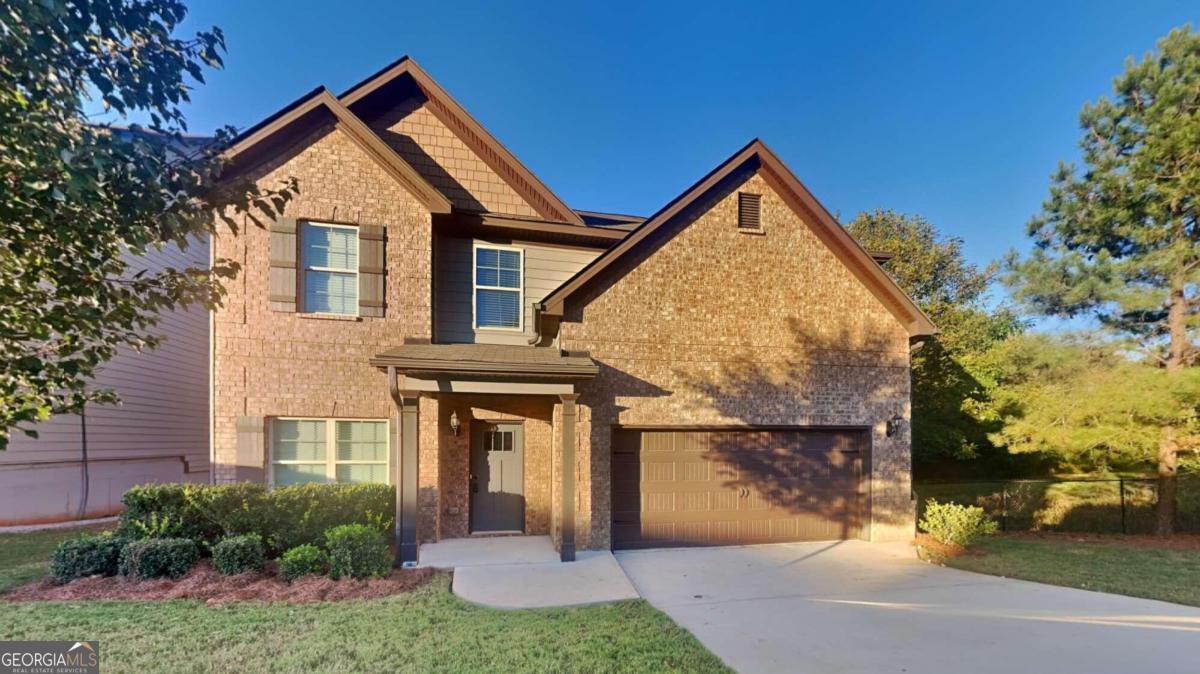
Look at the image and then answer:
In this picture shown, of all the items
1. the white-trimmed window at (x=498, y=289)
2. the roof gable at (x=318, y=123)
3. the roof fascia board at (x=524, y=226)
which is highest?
the roof gable at (x=318, y=123)

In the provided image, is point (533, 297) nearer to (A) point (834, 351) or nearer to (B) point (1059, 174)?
(A) point (834, 351)

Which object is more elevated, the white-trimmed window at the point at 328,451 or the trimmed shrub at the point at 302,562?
the white-trimmed window at the point at 328,451

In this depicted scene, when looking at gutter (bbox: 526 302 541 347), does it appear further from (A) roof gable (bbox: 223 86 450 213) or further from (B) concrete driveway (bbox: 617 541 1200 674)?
(B) concrete driveway (bbox: 617 541 1200 674)

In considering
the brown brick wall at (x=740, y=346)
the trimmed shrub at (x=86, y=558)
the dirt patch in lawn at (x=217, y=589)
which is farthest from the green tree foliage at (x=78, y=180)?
the brown brick wall at (x=740, y=346)

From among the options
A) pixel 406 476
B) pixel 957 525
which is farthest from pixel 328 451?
pixel 957 525

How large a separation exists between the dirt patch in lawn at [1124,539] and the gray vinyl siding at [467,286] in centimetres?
1063

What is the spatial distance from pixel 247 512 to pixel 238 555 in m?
0.74

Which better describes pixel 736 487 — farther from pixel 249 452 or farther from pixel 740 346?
pixel 249 452


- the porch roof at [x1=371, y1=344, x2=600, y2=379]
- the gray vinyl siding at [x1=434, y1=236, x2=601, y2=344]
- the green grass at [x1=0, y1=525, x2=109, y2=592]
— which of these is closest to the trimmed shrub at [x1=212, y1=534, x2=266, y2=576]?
the green grass at [x1=0, y1=525, x2=109, y2=592]

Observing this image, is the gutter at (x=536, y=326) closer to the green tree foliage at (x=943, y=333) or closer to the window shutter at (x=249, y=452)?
the window shutter at (x=249, y=452)

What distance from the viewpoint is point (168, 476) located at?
42.8 feet

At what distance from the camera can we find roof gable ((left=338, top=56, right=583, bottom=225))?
9797 mm

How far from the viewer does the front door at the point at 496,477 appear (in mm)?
9250

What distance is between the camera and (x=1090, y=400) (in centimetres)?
974
